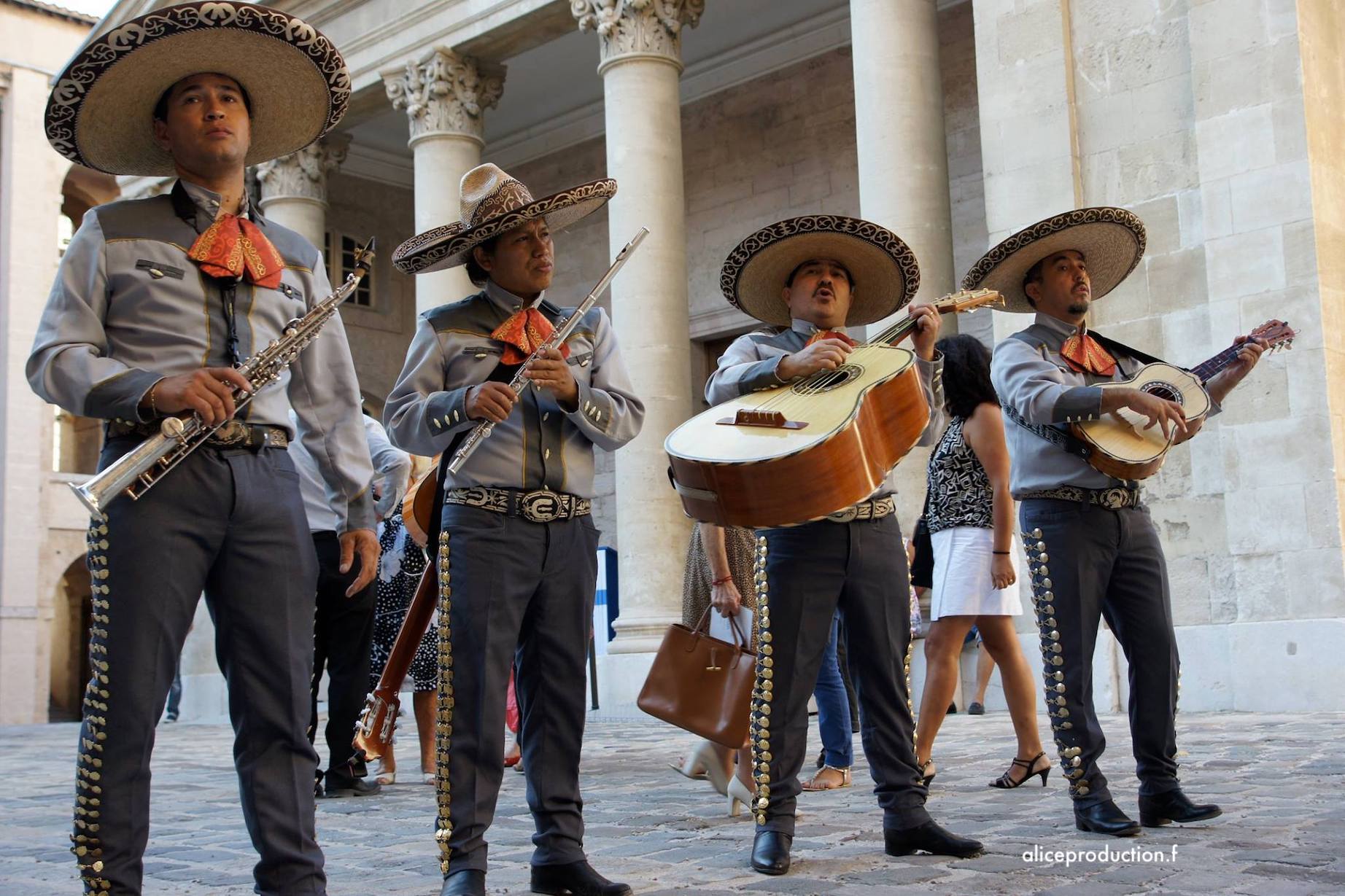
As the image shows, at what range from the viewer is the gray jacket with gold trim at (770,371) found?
15.3 feet

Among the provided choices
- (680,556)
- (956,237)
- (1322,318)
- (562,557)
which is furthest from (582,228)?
(562,557)

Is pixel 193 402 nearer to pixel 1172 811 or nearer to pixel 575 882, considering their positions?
pixel 575 882

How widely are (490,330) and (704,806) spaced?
2791mm

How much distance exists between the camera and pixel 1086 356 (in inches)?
211

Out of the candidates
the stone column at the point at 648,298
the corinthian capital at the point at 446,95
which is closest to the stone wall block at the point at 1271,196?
the stone column at the point at 648,298

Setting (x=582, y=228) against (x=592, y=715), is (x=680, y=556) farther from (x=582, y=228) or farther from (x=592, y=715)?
(x=582, y=228)

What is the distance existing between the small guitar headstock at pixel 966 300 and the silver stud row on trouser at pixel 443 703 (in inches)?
73.5

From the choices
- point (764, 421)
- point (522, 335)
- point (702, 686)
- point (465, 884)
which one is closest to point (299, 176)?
point (702, 686)

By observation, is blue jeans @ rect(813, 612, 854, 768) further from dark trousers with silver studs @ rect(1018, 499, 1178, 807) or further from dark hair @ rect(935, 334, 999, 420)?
dark trousers with silver studs @ rect(1018, 499, 1178, 807)

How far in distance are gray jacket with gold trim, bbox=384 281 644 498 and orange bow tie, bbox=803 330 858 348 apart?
71cm

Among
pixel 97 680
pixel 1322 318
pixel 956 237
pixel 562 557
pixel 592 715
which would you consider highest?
pixel 956 237

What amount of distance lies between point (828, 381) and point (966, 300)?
27.7 inches

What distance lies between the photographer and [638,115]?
15523mm

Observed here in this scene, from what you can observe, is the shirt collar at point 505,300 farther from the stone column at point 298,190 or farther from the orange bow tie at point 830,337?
the stone column at point 298,190
